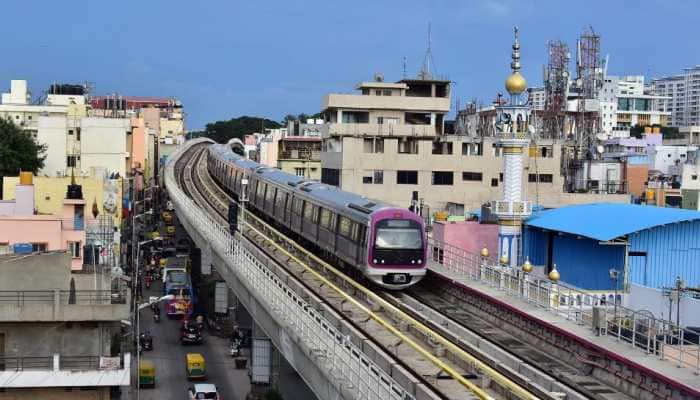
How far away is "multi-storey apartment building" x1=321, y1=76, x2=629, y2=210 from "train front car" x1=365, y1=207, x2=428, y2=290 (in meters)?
22.0

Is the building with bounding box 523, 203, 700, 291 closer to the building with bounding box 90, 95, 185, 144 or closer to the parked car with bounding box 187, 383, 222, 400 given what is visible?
the parked car with bounding box 187, 383, 222, 400

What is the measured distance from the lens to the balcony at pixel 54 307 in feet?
62.0

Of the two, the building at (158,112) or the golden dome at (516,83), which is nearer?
the golden dome at (516,83)

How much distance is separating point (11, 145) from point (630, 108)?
13212 cm

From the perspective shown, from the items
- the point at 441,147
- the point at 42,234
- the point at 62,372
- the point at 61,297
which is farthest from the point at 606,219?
the point at 441,147

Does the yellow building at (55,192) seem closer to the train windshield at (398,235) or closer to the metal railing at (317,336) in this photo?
the metal railing at (317,336)

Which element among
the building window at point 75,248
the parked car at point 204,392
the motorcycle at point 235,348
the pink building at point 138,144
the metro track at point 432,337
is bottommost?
the motorcycle at point 235,348

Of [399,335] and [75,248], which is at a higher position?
[75,248]

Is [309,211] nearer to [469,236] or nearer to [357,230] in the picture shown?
[469,236]

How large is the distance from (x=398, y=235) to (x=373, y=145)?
83.1 ft

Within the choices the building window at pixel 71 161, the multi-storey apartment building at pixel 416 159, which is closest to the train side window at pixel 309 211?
the multi-storey apartment building at pixel 416 159

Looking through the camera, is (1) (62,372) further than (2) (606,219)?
No

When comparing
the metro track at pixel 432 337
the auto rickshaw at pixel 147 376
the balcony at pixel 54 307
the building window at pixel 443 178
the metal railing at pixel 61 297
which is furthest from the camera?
the building window at pixel 443 178

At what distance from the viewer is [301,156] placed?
7256 centimetres
